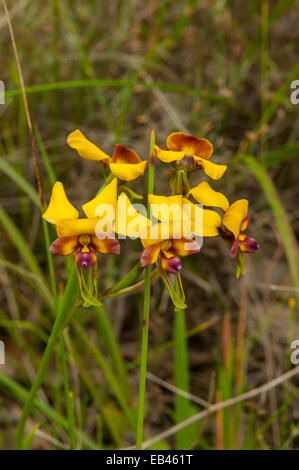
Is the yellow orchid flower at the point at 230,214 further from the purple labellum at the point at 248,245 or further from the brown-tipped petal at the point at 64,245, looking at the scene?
the brown-tipped petal at the point at 64,245

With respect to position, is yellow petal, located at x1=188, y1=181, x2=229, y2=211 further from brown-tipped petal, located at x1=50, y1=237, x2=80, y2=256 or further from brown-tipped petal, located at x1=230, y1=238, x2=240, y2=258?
brown-tipped petal, located at x1=50, y1=237, x2=80, y2=256

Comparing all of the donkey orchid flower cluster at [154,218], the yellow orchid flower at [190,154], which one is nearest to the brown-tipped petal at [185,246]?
the donkey orchid flower cluster at [154,218]

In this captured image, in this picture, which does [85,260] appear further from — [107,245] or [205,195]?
[205,195]

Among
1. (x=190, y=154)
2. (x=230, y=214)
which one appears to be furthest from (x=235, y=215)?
(x=190, y=154)
